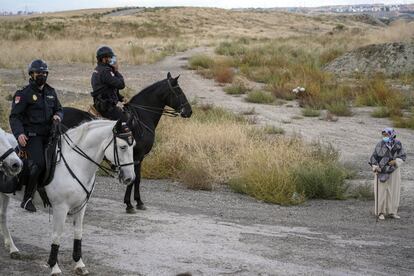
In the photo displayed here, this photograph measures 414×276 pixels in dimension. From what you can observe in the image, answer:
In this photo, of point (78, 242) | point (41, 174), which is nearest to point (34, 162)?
point (41, 174)

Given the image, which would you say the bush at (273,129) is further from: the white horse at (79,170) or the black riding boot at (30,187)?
the black riding boot at (30,187)

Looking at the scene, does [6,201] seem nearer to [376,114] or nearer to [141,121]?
[141,121]

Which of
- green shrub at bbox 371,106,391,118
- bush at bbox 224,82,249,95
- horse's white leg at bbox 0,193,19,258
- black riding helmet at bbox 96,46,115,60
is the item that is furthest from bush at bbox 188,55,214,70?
horse's white leg at bbox 0,193,19,258

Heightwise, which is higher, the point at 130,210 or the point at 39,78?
the point at 39,78

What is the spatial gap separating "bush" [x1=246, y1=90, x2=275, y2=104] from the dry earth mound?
755 centimetres

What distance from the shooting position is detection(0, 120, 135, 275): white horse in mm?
6727

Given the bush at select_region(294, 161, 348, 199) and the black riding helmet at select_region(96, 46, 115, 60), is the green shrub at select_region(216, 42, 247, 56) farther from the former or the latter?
the black riding helmet at select_region(96, 46, 115, 60)

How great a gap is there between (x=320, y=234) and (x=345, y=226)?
786 mm

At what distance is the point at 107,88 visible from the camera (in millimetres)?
9961

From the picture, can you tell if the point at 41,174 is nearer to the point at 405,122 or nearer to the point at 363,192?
the point at 363,192

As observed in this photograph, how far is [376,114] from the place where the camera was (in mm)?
21188

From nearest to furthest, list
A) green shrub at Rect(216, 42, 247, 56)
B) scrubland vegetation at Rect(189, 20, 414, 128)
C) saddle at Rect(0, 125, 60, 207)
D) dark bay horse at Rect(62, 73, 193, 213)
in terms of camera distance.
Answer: saddle at Rect(0, 125, 60, 207)
dark bay horse at Rect(62, 73, 193, 213)
scrubland vegetation at Rect(189, 20, 414, 128)
green shrub at Rect(216, 42, 247, 56)

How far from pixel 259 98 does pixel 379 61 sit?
9.55m

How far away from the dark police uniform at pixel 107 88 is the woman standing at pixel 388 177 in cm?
478
